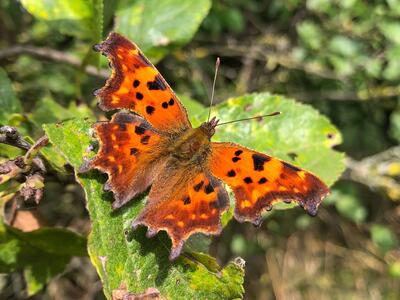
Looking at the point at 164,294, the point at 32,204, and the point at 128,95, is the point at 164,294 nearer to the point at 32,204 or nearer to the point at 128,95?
the point at 32,204

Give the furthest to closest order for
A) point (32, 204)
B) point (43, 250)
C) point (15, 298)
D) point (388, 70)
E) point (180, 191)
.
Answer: point (388, 70)
point (15, 298)
point (43, 250)
point (180, 191)
point (32, 204)

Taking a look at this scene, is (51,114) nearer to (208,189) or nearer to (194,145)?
(194,145)

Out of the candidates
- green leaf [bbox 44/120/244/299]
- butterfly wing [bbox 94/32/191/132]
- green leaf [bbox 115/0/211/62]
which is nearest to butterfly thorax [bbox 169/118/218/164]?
butterfly wing [bbox 94/32/191/132]

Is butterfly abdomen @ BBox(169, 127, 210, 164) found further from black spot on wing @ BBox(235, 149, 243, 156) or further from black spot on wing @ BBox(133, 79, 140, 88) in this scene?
black spot on wing @ BBox(133, 79, 140, 88)

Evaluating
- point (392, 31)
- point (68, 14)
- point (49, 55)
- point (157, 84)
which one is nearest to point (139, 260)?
point (157, 84)

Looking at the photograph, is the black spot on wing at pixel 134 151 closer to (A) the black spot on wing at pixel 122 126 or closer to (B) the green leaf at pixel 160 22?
(A) the black spot on wing at pixel 122 126

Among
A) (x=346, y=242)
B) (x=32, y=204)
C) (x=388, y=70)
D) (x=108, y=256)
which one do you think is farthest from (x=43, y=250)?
(x=346, y=242)
